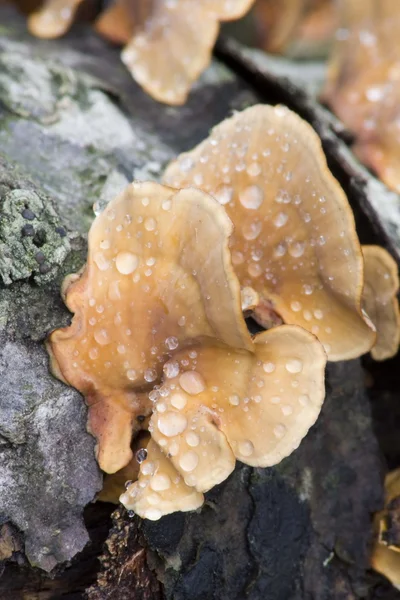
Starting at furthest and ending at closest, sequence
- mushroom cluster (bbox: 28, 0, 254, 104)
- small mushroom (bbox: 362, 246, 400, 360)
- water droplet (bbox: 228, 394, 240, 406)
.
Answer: mushroom cluster (bbox: 28, 0, 254, 104) → small mushroom (bbox: 362, 246, 400, 360) → water droplet (bbox: 228, 394, 240, 406)

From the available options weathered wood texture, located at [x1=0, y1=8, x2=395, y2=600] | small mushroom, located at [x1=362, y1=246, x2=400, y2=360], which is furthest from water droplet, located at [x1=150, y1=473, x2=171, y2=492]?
small mushroom, located at [x1=362, y1=246, x2=400, y2=360]

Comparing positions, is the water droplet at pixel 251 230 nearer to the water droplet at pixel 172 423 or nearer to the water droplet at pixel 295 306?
the water droplet at pixel 295 306

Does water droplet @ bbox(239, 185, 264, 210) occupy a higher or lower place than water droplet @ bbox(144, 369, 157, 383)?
higher

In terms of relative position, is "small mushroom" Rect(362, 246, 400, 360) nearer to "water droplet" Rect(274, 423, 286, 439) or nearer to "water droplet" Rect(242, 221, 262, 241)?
"water droplet" Rect(242, 221, 262, 241)

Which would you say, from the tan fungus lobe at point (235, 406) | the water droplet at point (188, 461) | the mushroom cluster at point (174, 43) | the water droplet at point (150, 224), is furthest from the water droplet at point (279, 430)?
the mushroom cluster at point (174, 43)

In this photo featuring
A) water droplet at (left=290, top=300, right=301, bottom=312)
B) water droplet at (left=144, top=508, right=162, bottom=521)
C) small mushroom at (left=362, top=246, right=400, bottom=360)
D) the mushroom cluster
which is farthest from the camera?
the mushroom cluster

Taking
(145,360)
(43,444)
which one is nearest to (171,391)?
(145,360)

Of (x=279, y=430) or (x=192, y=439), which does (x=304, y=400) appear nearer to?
(x=279, y=430)
